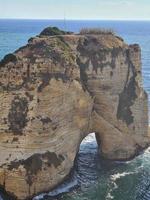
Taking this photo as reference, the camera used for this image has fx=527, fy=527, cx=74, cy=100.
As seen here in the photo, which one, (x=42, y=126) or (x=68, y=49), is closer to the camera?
(x=42, y=126)

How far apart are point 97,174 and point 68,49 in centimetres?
1194

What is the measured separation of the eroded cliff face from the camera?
141ft

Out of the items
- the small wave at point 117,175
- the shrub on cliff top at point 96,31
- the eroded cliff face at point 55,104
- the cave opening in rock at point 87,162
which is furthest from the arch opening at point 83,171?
the shrub on cliff top at point 96,31

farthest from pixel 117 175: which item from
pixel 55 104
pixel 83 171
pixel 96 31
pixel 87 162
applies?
pixel 96 31

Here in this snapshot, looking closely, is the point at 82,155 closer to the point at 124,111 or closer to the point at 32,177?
the point at 124,111

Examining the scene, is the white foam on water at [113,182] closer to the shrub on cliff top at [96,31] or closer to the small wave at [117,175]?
the small wave at [117,175]

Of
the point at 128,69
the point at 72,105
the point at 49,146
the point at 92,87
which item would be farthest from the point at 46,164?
the point at 128,69

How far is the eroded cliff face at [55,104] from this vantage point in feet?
141

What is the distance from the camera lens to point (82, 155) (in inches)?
2112

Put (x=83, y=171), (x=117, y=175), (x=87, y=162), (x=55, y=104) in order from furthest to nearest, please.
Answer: (x=87, y=162) < (x=83, y=171) < (x=117, y=175) < (x=55, y=104)

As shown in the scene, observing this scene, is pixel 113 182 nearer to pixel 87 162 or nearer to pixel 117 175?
pixel 117 175

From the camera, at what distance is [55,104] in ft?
145

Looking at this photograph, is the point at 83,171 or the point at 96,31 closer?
the point at 83,171

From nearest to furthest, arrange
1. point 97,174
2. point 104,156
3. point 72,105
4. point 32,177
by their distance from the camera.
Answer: point 32,177
point 72,105
point 97,174
point 104,156
